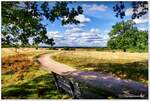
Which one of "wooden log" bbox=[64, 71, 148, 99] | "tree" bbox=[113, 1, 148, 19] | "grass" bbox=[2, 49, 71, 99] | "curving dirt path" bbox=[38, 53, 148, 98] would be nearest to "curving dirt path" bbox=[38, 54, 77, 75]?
"curving dirt path" bbox=[38, 53, 148, 98]

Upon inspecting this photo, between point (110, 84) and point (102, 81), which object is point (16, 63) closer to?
point (102, 81)

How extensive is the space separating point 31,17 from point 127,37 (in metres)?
3.16

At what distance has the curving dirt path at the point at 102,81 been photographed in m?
11.1

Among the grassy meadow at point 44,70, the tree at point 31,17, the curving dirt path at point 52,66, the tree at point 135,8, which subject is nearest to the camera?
the tree at point 31,17

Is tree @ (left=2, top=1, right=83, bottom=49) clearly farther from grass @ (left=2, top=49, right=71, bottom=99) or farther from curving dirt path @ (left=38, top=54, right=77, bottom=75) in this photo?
curving dirt path @ (left=38, top=54, right=77, bottom=75)

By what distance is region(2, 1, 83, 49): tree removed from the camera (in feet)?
33.5

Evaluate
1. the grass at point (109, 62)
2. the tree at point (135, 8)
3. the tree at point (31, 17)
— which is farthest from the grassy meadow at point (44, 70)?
the tree at point (135, 8)

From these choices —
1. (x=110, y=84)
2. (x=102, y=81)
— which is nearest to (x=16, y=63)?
(x=102, y=81)

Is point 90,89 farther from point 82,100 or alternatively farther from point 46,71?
point 46,71

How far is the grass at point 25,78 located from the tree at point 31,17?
686 mm

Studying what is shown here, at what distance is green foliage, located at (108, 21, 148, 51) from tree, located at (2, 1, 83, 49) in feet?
5.51

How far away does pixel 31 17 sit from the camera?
405 inches

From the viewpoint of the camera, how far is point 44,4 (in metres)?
10.4

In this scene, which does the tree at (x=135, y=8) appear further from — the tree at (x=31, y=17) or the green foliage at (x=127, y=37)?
the tree at (x=31, y=17)
